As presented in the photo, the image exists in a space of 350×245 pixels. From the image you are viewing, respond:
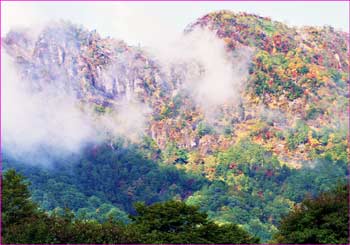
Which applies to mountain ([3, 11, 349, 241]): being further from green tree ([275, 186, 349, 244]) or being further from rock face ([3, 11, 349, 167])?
green tree ([275, 186, 349, 244])

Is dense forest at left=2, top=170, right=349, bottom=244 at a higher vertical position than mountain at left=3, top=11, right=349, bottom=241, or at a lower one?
lower

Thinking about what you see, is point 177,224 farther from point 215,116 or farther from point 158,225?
point 215,116

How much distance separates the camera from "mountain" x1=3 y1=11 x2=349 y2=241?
104 m

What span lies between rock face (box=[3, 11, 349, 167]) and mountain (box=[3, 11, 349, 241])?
0.57ft

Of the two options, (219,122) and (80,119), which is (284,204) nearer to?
(219,122)

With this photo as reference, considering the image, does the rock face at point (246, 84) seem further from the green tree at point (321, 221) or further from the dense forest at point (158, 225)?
the green tree at point (321, 221)

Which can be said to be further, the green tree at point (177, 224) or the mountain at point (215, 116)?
the mountain at point (215, 116)

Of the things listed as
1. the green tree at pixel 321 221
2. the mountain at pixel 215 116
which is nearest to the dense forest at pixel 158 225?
the green tree at pixel 321 221

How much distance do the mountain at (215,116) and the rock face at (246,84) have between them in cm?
18

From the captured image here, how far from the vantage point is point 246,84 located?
122 m

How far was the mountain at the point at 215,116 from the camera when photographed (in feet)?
341

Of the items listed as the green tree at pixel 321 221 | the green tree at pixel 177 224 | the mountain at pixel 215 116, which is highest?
the mountain at pixel 215 116

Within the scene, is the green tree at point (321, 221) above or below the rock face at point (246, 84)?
below

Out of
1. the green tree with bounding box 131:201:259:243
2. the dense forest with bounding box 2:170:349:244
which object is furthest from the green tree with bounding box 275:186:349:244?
the green tree with bounding box 131:201:259:243
